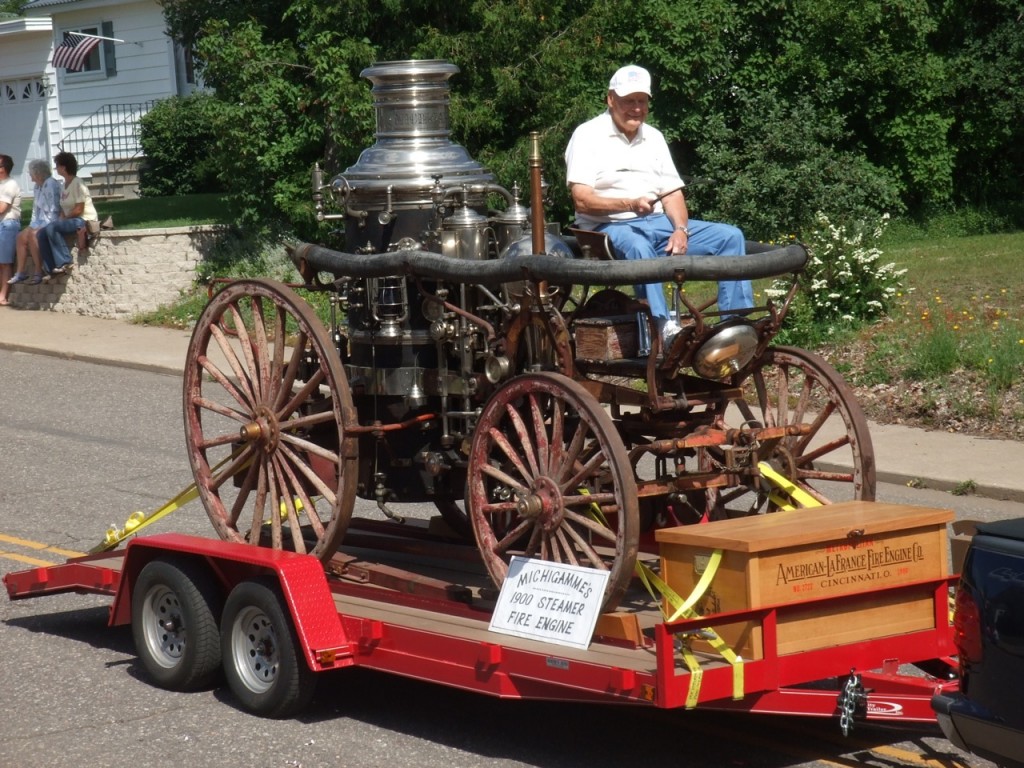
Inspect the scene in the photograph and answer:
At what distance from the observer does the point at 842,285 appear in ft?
45.0

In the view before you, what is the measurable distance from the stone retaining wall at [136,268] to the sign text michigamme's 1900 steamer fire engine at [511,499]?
11.4m

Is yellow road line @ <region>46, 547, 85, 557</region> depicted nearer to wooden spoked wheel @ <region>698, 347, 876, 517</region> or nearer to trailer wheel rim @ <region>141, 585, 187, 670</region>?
trailer wheel rim @ <region>141, 585, 187, 670</region>

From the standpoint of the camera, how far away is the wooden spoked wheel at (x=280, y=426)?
6.20 metres

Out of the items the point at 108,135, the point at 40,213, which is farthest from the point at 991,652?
the point at 108,135

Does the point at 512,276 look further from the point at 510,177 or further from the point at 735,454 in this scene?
the point at 510,177

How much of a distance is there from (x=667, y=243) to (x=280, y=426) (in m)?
1.81

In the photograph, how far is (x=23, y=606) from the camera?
7934 millimetres

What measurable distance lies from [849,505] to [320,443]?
2.29 metres

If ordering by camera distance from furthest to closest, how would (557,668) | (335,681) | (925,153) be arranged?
(925,153)
(335,681)
(557,668)

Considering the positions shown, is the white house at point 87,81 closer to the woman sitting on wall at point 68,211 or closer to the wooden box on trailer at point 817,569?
the woman sitting on wall at point 68,211

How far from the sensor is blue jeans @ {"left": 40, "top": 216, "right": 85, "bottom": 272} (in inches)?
725

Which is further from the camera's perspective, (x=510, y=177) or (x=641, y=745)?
(x=510, y=177)

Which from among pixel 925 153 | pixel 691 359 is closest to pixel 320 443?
pixel 691 359

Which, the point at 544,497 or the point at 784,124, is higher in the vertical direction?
the point at 784,124
